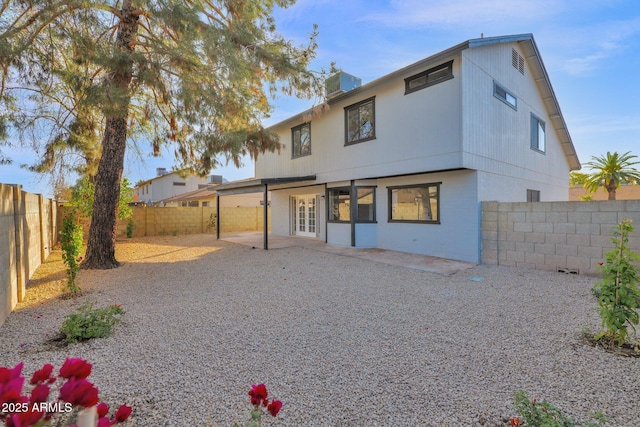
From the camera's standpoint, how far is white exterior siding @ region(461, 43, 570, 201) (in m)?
8.83

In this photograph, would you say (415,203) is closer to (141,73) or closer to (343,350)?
(343,350)

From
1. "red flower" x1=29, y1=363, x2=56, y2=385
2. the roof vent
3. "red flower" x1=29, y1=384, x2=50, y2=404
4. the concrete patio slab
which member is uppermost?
the roof vent

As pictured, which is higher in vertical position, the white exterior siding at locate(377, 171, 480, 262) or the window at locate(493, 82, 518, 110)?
the window at locate(493, 82, 518, 110)

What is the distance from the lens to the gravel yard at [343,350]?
8.43 feet

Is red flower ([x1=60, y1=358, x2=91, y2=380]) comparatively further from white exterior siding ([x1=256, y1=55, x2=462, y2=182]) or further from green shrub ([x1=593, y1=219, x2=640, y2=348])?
white exterior siding ([x1=256, y1=55, x2=462, y2=182])

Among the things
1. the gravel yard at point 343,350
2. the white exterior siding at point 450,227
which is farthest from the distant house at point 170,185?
the gravel yard at point 343,350

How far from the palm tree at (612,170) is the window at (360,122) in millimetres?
18208

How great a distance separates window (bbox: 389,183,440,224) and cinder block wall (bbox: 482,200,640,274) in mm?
1404

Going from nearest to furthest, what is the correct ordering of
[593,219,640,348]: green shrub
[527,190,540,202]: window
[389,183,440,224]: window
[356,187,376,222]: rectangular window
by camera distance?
[593,219,640,348]: green shrub < [389,183,440,224]: window < [356,187,376,222]: rectangular window < [527,190,540,202]: window

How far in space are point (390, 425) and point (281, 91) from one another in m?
9.00

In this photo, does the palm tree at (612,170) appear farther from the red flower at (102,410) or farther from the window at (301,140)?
the red flower at (102,410)

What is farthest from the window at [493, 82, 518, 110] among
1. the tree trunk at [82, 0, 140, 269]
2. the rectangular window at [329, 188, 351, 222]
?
the tree trunk at [82, 0, 140, 269]

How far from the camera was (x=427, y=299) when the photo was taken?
5.63 m

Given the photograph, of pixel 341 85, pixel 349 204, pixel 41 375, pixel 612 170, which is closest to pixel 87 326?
pixel 41 375
